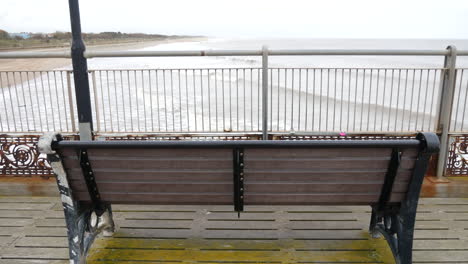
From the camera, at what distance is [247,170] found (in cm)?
272

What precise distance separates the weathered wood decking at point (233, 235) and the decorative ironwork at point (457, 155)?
27.9 inches

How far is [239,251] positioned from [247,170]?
0.93 metres

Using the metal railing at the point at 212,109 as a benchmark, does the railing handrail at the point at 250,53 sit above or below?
above

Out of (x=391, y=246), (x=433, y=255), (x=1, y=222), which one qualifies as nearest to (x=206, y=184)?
(x=391, y=246)

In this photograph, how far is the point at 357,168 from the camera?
2688 mm

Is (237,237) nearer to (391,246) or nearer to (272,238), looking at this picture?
(272,238)

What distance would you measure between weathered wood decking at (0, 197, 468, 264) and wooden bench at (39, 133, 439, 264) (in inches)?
17.1

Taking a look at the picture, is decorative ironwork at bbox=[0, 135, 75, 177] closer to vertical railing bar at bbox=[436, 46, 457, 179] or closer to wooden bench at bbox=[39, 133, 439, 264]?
wooden bench at bbox=[39, 133, 439, 264]

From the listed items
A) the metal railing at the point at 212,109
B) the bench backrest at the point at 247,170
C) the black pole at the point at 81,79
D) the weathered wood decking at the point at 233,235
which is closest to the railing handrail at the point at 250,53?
the metal railing at the point at 212,109

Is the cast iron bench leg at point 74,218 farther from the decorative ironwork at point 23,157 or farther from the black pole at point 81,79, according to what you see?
the decorative ironwork at point 23,157

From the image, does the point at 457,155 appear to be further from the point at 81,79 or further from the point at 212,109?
the point at 212,109

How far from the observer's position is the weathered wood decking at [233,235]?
3246 mm

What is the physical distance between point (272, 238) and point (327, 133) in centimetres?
174

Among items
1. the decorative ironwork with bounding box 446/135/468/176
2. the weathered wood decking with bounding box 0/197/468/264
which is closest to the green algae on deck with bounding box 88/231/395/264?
the weathered wood decking with bounding box 0/197/468/264
